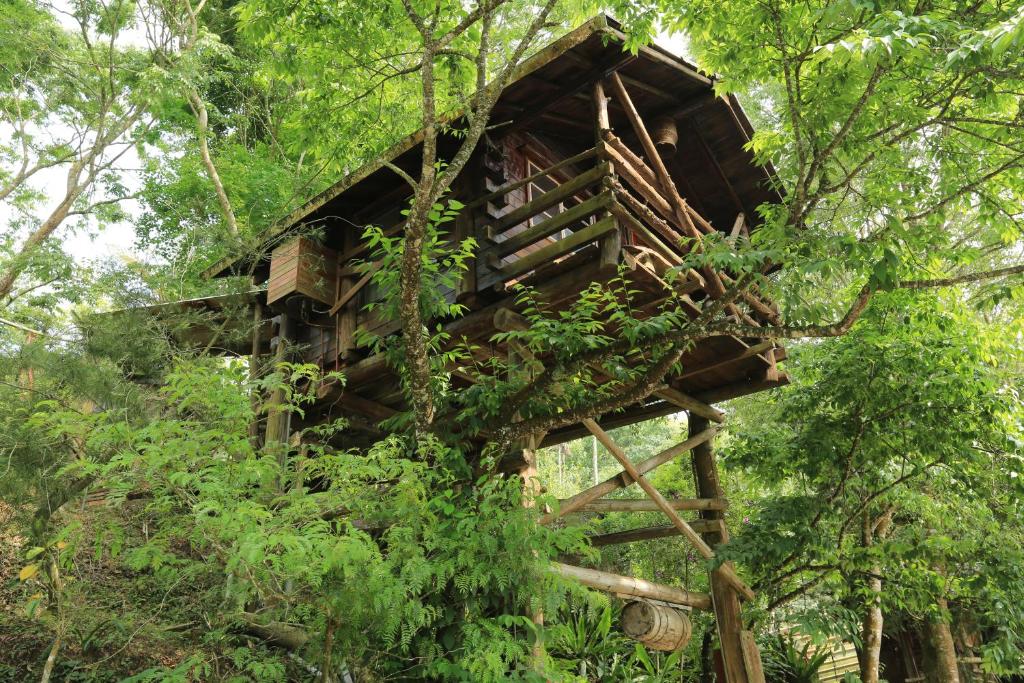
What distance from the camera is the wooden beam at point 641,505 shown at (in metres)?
7.12

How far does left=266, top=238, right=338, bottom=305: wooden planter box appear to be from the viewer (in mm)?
8297

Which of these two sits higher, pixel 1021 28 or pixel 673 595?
pixel 1021 28

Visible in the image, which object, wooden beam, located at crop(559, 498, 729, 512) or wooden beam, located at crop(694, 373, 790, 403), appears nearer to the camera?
wooden beam, located at crop(559, 498, 729, 512)

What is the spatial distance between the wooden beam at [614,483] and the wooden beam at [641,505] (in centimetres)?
10

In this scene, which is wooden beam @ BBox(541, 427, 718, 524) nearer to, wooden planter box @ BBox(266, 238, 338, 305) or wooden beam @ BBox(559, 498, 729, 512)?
wooden beam @ BBox(559, 498, 729, 512)

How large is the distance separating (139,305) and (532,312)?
4.83 metres

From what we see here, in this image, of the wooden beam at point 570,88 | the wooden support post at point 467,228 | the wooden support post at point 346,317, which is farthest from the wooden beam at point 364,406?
the wooden beam at point 570,88

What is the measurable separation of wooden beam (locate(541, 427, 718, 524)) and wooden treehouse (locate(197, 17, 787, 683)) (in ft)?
0.08

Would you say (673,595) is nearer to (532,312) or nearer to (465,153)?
(532,312)

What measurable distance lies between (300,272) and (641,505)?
15.2 ft

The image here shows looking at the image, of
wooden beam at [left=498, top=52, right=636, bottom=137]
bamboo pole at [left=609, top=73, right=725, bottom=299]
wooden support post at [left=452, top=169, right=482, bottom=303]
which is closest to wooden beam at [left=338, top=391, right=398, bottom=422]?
wooden support post at [left=452, top=169, right=482, bottom=303]

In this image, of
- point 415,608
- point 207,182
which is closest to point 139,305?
point 415,608

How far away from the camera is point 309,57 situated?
6445 millimetres

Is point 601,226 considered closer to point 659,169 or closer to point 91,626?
point 659,169
